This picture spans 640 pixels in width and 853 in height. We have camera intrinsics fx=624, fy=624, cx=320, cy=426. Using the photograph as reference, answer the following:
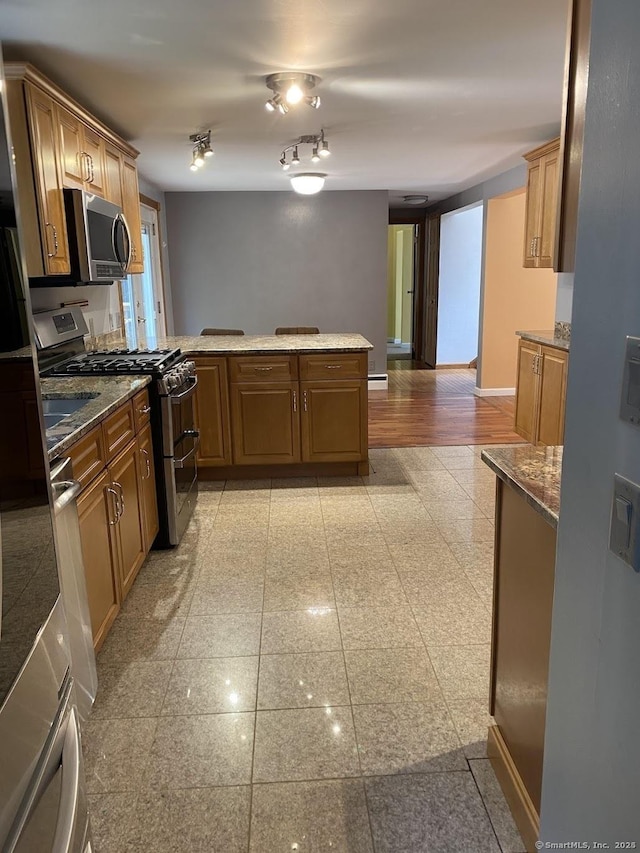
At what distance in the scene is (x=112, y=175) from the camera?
3910 mm

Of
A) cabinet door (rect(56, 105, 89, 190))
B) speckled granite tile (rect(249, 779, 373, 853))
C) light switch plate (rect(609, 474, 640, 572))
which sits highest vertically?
cabinet door (rect(56, 105, 89, 190))

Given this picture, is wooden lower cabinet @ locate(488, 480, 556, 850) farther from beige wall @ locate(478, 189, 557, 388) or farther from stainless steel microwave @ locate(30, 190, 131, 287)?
beige wall @ locate(478, 189, 557, 388)

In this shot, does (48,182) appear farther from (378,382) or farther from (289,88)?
(378,382)

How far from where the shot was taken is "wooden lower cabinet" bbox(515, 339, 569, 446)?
440 cm

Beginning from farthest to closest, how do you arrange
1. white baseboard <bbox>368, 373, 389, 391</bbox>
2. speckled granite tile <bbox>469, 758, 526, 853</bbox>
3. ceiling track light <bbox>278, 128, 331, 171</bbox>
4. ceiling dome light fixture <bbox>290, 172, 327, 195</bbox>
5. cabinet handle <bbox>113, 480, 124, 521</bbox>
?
white baseboard <bbox>368, 373, 389, 391</bbox>, ceiling dome light fixture <bbox>290, 172, 327, 195</bbox>, ceiling track light <bbox>278, 128, 331, 171</bbox>, cabinet handle <bbox>113, 480, 124, 521</bbox>, speckled granite tile <bbox>469, 758, 526, 853</bbox>

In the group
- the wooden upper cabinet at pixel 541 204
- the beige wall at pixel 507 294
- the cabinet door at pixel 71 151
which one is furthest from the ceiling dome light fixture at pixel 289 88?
the beige wall at pixel 507 294

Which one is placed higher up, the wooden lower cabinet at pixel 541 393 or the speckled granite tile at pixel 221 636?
the wooden lower cabinet at pixel 541 393

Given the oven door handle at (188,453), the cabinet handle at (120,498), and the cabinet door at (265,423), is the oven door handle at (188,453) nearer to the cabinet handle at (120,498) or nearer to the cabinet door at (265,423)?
the cabinet door at (265,423)

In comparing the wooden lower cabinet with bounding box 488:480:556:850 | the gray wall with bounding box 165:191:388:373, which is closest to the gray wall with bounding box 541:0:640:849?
the wooden lower cabinet with bounding box 488:480:556:850

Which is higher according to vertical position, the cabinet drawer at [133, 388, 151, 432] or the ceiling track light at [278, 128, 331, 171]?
the ceiling track light at [278, 128, 331, 171]

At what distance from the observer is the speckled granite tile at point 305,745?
1.78 m

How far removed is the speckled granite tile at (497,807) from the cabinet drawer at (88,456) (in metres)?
1.52

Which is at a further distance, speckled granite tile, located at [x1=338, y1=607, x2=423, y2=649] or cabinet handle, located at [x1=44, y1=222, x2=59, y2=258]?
cabinet handle, located at [x1=44, y1=222, x2=59, y2=258]

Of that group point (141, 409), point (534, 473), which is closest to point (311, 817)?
point (534, 473)
